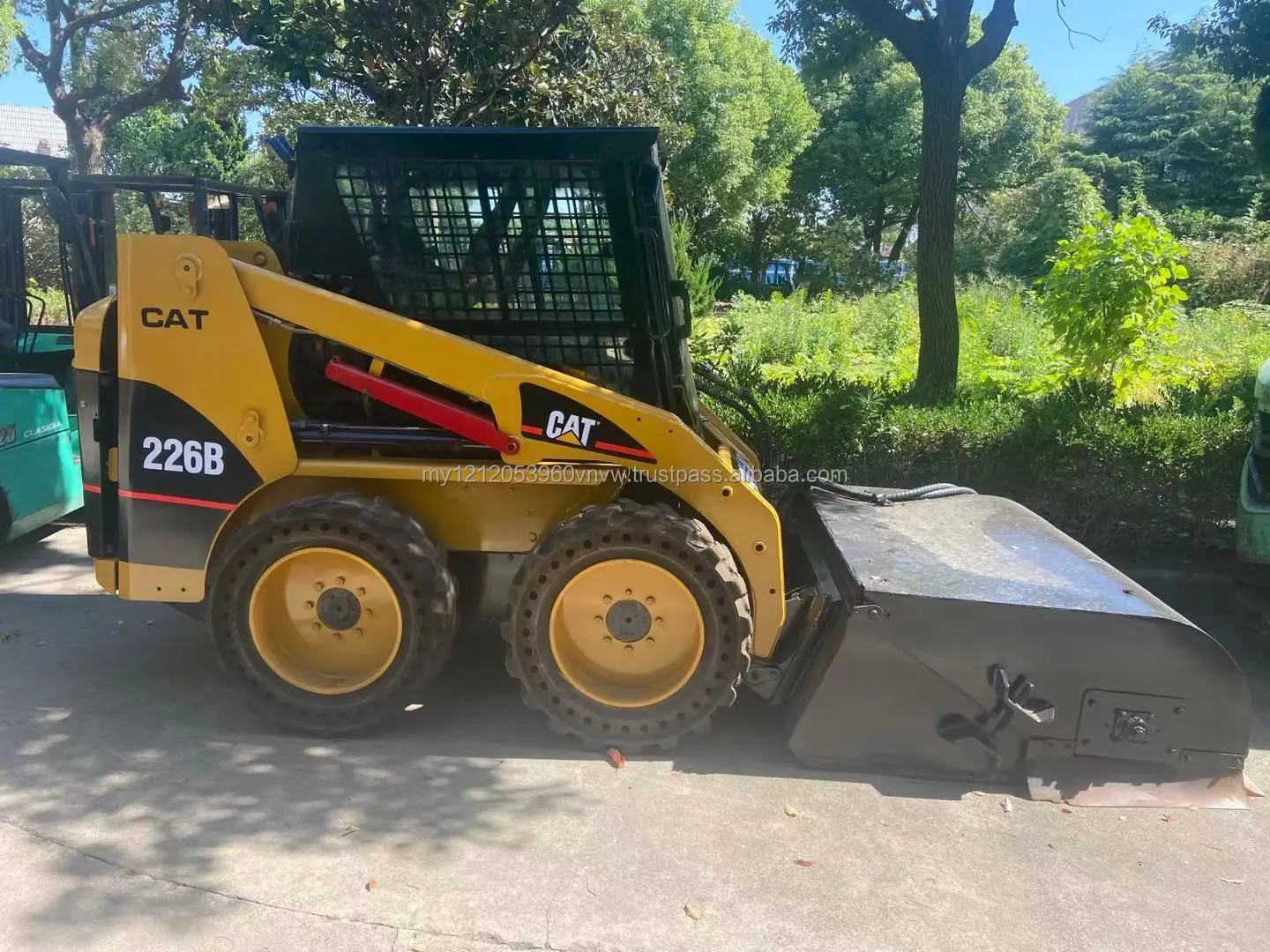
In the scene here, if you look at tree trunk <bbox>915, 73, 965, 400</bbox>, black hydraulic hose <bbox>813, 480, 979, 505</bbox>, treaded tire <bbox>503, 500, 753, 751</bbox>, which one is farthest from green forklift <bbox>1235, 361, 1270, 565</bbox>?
treaded tire <bbox>503, 500, 753, 751</bbox>

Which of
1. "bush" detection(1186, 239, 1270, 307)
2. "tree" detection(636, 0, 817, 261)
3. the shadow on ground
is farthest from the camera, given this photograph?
"tree" detection(636, 0, 817, 261)

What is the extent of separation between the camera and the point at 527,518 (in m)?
3.73

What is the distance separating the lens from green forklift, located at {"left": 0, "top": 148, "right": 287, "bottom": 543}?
192 inches

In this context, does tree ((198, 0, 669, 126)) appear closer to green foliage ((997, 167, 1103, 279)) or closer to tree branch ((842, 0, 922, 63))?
tree branch ((842, 0, 922, 63))

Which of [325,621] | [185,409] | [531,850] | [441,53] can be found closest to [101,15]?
[441,53]

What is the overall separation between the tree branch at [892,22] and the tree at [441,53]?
216 centimetres

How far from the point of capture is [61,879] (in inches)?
110

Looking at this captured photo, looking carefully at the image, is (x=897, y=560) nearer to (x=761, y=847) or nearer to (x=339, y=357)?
(x=761, y=847)

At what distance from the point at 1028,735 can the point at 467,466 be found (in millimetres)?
2443

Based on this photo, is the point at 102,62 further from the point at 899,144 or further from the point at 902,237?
the point at 902,237

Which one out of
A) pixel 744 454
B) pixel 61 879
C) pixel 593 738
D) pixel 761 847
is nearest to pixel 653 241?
pixel 744 454

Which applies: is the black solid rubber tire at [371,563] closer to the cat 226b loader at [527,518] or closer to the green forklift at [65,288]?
the cat 226b loader at [527,518]

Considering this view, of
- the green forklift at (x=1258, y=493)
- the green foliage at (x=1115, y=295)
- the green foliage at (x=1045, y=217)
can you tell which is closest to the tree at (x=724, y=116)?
the green foliage at (x=1045, y=217)

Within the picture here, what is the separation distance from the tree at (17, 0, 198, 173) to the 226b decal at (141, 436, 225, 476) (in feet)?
49.8
